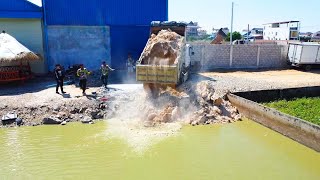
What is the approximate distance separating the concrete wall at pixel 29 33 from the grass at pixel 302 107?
14.3 m

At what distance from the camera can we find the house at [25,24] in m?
20.0

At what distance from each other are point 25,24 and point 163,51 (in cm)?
1069

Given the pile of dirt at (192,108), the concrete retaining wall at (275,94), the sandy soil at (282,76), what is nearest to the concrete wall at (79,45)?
the sandy soil at (282,76)

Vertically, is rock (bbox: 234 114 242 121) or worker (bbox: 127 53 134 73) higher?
worker (bbox: 127 53 134 73)

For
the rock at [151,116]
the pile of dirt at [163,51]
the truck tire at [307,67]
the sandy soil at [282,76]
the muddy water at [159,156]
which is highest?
the pile of dirt at [163,51]

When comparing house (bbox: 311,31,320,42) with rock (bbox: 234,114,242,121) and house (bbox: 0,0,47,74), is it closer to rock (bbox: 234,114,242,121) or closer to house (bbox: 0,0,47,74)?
rock (bbox: 234,114,242,121)

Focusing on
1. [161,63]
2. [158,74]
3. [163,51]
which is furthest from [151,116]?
[163,51]

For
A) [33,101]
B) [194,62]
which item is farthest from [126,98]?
[194,62]

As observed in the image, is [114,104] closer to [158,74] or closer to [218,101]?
[158,74]

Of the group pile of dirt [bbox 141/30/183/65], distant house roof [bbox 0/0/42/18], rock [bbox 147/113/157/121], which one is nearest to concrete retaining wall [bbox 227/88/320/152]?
pile of dirt [bbox 141/30/183/65]

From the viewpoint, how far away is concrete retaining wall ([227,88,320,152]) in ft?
35.2

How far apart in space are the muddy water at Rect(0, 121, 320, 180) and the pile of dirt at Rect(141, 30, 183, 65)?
11.4ft

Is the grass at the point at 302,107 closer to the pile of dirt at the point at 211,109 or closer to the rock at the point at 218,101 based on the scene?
the pile of dirt at the point at 211,109

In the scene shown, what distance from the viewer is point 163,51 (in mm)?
14867
